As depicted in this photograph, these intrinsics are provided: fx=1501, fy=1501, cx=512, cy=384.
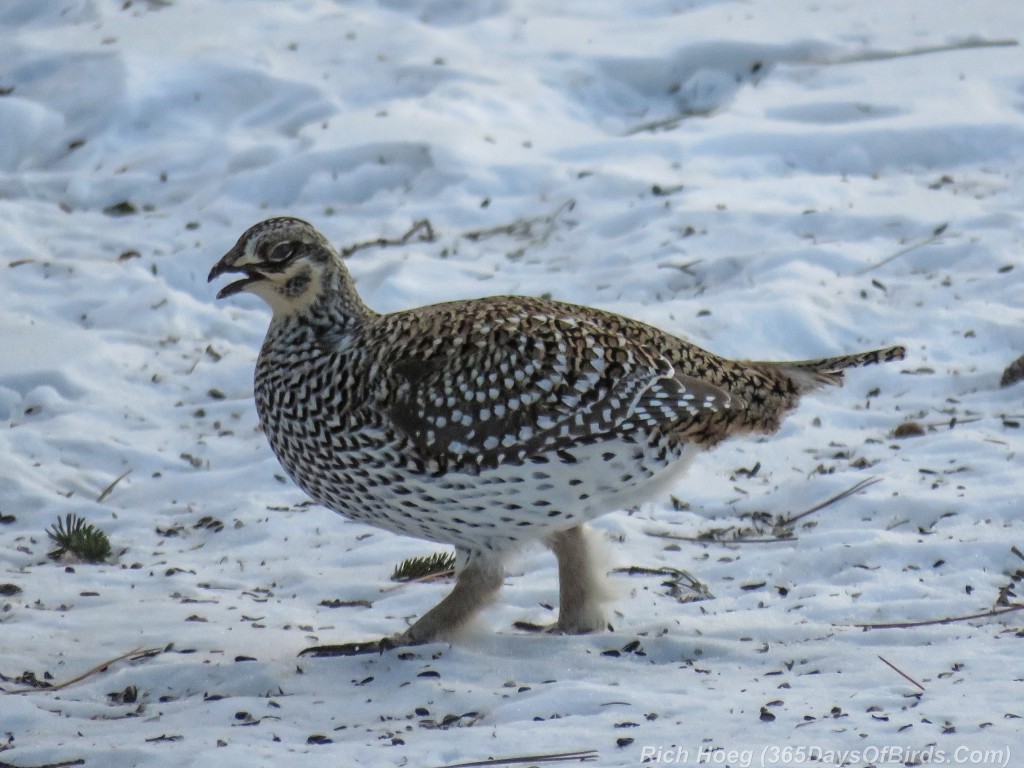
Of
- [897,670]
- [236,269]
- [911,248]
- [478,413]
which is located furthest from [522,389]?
[911,248]

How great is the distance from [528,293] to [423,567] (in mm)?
2300

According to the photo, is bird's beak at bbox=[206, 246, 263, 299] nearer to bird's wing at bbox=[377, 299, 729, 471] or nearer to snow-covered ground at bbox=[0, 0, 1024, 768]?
bird's wing at bbox=[377, 299, 729, 471]

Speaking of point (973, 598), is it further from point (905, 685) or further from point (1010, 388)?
point (1010, 388)

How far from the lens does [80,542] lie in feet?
16.8

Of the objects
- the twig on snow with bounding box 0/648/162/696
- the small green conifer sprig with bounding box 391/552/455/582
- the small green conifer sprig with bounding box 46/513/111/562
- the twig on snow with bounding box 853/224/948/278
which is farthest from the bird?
the twig on snow with bounding box 853/224/948/278

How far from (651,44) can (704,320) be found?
126 inches

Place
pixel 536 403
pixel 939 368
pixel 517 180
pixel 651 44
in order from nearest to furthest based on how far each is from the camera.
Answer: pixel 536 403, pixel 939 368, pixel 517 180, pixel 651 44

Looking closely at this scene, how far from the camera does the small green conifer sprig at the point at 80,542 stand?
5.14 metres

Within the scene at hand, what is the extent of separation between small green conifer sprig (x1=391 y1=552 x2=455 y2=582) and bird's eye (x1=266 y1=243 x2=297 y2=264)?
1.15m

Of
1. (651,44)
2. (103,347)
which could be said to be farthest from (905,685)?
(651,44)

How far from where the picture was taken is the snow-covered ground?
12.7 ft

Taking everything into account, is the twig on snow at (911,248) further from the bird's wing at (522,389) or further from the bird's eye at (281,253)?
the bird's eye at (281,253)

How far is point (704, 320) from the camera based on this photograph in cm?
661

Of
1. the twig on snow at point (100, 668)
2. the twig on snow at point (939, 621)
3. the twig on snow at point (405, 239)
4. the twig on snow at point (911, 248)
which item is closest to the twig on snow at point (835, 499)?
the twig on snow at point (939, 621)
